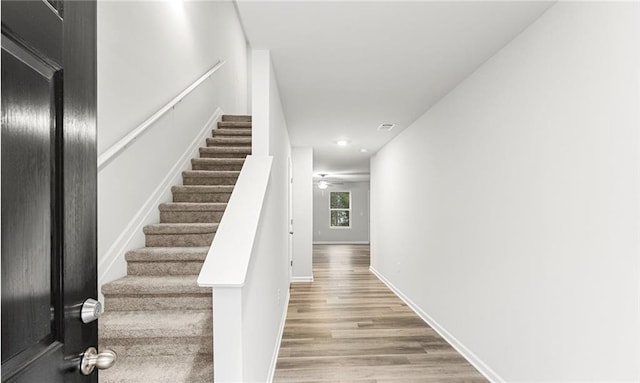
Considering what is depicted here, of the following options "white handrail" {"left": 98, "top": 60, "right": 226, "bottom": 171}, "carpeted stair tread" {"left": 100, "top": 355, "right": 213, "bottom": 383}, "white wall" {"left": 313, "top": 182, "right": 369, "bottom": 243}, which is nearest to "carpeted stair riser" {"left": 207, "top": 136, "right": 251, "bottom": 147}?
"white handrail" {"left": 98, "top": 60, "right": 226, "bottom": 171}

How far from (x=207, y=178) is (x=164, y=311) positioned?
1711 millimetres

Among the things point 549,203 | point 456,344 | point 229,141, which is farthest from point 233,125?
point 549,203

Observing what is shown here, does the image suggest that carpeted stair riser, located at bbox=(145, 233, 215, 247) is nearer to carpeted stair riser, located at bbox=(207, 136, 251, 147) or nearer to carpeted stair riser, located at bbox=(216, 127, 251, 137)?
carpeted stair riser, located at bbox=(207, 136, 251, 147)

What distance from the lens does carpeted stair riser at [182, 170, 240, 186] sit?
11.5 feet

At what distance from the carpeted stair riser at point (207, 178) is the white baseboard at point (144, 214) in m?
0.08

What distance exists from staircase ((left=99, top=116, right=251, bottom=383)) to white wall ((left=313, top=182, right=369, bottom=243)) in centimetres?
1043

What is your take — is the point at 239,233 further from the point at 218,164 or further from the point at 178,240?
the point at 218,164

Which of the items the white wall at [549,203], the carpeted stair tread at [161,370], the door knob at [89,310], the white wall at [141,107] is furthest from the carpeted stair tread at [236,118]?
the door knob at [89,310]

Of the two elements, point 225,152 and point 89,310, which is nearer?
point 89,310

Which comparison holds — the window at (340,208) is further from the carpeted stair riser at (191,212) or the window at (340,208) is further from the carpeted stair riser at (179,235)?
the carpeted stair riser at (179,235)

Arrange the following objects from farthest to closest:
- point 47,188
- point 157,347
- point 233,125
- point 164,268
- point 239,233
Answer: point 233,125 < point 164,268 < point 157,347 < point 239,233 < point 47,188

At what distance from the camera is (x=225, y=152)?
13.4 ft

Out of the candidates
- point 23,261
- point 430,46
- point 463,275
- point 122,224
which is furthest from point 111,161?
point 463,275

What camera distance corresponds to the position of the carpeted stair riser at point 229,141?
4.34m
